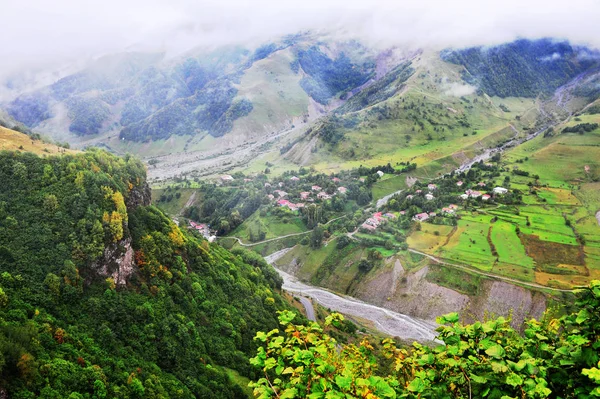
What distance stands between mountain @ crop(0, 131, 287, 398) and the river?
33.9 m

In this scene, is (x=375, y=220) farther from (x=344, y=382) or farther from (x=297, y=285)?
(x=344, y=382)

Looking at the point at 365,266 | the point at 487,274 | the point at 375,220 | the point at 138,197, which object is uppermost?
the point at 138,197

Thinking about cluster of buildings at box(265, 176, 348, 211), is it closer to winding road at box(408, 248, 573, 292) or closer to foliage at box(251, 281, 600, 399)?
winding road at box(408, 248, 573, 292)

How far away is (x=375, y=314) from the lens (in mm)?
98500

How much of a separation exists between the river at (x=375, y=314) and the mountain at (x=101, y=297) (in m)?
33.9

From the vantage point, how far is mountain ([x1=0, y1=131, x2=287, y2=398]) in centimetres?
3741

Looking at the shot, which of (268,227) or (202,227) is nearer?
(268,227)

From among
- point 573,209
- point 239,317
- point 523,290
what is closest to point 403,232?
point 523,290

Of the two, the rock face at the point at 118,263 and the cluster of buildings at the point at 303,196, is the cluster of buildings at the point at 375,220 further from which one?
the rock face at the point at 118,263

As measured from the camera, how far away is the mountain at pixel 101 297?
37.4m

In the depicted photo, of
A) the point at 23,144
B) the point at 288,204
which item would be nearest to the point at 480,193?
the point at 288,204

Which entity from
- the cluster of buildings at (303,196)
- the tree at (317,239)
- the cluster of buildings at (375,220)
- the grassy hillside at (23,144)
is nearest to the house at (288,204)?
the cluster of buildings at (303,196)

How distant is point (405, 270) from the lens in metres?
105

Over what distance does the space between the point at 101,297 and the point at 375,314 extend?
67.7 metres
